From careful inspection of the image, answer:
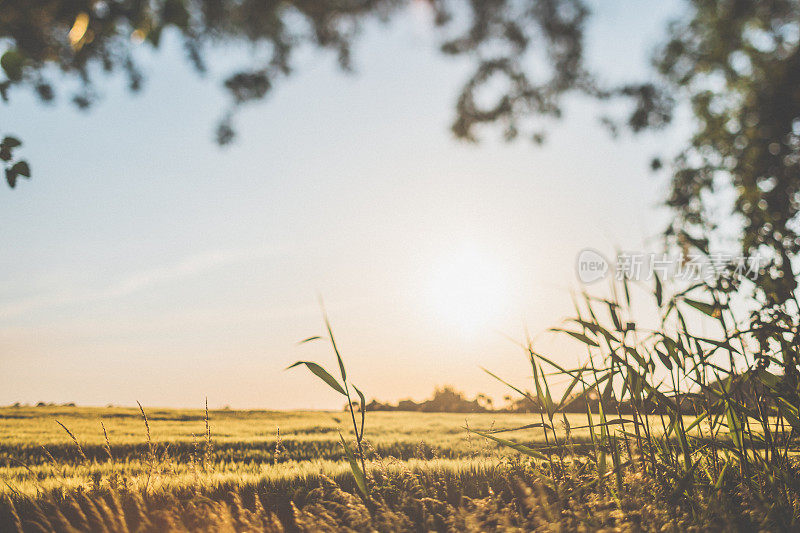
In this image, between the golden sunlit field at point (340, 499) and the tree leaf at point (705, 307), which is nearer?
the golden sunlit field at point (340, 499)

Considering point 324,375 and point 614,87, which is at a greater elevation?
point 614,87

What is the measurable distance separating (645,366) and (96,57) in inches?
298

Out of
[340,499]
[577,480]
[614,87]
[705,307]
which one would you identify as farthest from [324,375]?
[614,87]

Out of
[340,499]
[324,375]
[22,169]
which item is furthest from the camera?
[340,499]

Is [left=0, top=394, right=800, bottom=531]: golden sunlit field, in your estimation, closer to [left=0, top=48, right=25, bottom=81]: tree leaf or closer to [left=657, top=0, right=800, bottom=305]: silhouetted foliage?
[left=0, top=48, right=25, bottom=81]: tree leaf

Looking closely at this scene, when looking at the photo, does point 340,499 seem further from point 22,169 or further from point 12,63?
point 12,63

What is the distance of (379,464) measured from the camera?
6.74ft

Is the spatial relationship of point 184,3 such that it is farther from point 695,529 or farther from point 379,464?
point 695,529

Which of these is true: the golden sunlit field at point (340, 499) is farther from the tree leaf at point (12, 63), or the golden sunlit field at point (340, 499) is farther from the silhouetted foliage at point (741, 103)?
the silhouetted foliage at point (741, 103)

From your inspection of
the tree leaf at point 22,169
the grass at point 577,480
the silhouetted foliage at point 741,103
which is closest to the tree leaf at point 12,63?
the tree leaf at point 22,169

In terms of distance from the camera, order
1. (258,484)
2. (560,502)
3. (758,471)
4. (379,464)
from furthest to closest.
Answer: (258,484)
(379,464)
(758,471)
(560,502)

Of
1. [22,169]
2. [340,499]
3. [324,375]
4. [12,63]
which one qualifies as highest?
Result: [12,63]

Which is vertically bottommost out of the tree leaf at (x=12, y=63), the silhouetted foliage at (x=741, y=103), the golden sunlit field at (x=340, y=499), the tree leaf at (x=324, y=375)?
the golden sunlit field at (x=340, y=499)

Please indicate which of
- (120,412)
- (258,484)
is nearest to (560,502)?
(258,484)
